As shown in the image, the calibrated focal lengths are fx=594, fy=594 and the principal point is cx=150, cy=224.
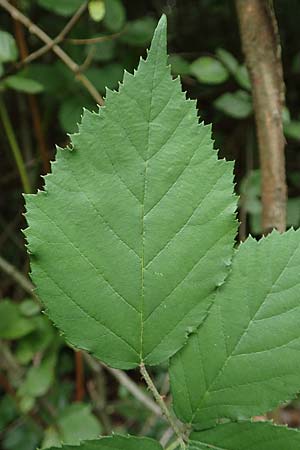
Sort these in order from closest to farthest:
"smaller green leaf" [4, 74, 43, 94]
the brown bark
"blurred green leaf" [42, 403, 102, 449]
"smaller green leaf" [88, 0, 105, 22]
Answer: the brown bark, "smaller green leaf" [88, 0, 105, 22], "smaller green leaf" [4, 74, 43, 94], "blurred green leaf" [42, 403, 102, 449]

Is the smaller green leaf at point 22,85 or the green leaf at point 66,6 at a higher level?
the green leaf at point 66,6

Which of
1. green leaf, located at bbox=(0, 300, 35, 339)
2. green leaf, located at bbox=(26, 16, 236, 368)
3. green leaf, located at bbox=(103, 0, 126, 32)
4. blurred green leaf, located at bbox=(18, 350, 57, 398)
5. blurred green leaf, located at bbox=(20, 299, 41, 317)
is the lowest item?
blurred green leaf, located at bbox=(18, 350, 57, 398)

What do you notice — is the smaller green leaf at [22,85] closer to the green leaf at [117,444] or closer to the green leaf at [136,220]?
the green leaf at [136,220]

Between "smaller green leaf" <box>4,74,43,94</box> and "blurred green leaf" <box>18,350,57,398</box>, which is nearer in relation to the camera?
"smaller green leaf" <box>4,74,43,94</box>

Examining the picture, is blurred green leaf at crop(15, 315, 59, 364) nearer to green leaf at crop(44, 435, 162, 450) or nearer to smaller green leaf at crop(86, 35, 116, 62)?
smaller green leaf at crop(86, 35, 116, 62)

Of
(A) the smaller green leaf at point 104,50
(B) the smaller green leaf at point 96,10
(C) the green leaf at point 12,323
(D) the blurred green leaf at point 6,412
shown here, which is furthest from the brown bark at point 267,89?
(D) the blurred green leaf at point 6,412

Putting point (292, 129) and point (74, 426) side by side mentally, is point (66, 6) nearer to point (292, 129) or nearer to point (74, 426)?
point (292, 129)

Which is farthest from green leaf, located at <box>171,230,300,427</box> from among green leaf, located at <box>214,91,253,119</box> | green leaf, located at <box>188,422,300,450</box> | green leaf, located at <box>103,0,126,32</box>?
green leaf, located at <box>103,0,126,32</box>

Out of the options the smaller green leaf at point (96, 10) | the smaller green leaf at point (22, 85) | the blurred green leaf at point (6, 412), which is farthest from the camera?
the blurred green leaf at point (6, 412)
